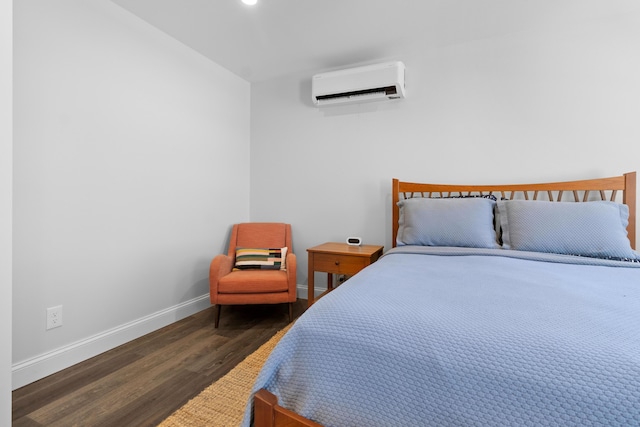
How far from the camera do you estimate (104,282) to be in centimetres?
208

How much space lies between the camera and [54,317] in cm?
180

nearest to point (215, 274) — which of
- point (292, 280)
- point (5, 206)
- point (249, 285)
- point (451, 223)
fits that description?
point (249, 285)

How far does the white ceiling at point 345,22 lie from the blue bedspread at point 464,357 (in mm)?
1975

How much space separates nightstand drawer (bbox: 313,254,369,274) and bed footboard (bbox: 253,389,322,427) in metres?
1.58

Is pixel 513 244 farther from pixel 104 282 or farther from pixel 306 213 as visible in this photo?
pixel 104 282

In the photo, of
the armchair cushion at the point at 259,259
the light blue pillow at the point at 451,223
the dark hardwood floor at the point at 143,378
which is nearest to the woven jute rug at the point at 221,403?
the dark hardwood floor at the point at 143,378

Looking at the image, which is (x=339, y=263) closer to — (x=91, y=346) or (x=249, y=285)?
(x=249, y=285)

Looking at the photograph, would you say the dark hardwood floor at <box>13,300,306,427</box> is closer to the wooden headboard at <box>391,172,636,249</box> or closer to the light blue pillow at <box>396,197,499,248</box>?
the light blue pillow at <box>396,197,499,248</box>

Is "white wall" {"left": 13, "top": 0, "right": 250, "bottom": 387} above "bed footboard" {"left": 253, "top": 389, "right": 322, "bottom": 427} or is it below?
above

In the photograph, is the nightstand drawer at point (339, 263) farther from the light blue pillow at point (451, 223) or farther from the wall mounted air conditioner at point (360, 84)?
the wall mounted air conditioner at point (360, 84)

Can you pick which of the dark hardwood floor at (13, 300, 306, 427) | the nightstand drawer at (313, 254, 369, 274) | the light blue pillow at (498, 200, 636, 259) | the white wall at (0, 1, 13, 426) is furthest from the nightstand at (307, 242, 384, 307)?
the white wall at (0, 1, 13, 426)

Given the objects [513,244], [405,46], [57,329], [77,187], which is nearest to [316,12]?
[405,46]

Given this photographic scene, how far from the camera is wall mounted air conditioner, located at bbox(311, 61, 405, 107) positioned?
8.64 feet

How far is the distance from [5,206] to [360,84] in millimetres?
2534
